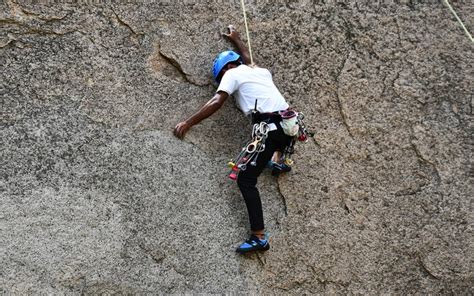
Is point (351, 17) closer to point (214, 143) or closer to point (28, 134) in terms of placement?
point (214, 143)

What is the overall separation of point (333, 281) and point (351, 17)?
170cm

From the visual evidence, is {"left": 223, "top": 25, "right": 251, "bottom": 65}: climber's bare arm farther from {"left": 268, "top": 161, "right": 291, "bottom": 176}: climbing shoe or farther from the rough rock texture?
{"left": 268, "top": 161, "right": 291, "bottom": 176}: climbing shoe

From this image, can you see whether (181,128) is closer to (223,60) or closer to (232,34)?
(223,60)

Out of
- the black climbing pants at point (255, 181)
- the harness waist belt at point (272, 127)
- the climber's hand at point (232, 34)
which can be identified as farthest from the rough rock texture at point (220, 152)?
the harness waist belt at point (272, 127)

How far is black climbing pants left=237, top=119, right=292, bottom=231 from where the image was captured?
11.2 feet

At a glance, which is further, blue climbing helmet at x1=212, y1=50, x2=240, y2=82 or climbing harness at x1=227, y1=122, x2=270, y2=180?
blue climbing helmet at x1=212, y1=50, x2=240, y2=82

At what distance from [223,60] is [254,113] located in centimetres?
36

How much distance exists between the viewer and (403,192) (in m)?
3.78

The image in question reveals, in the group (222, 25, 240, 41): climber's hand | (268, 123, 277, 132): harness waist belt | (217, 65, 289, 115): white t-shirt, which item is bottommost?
(268, 123, 277, 132): harness waist belt

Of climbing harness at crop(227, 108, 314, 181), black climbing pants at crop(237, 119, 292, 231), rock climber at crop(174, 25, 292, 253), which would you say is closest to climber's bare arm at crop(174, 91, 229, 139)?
rock climber at crop(174, 25, 292, 253)

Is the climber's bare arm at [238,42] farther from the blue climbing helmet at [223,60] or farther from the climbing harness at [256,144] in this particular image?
the climbing harness at [256,144]

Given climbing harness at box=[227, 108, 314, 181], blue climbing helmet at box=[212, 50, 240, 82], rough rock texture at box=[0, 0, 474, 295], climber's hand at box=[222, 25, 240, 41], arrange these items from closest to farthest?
rough rock texture at box=[0, 0, 474, 295], climbing harness at box=[227, 108, 314, 181], blue climbing helmet at box=[212, 50, 240, 82], climber's hand at box=[222, 25, 240, 41]

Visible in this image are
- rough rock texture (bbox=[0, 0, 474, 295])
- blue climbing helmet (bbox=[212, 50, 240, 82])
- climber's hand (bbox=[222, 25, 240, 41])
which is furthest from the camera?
climber's hand (bbox=[222, 25, 240, 41])

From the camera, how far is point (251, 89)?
3.45 m
